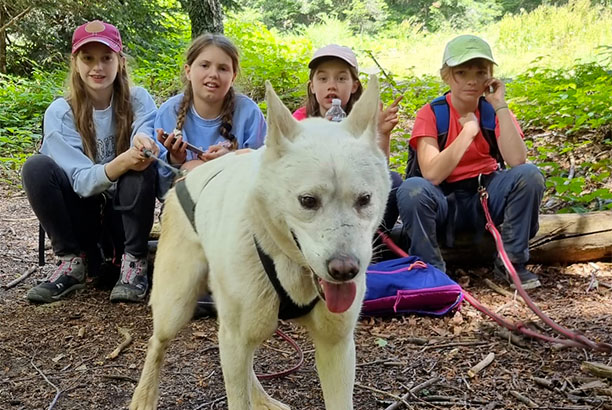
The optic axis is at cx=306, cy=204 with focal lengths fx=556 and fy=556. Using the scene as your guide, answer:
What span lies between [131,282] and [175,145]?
42.4 inches

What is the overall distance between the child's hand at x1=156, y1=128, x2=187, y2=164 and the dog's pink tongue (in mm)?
1742

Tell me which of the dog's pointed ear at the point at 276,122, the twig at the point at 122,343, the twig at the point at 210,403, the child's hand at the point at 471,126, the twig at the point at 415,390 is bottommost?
the twig at the point at 210,403

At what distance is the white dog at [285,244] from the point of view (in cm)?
168

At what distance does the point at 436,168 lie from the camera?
363 centimetres

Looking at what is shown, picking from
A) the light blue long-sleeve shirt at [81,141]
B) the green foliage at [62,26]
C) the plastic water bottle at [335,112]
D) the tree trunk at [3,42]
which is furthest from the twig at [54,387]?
the tree trunk at [3,42]

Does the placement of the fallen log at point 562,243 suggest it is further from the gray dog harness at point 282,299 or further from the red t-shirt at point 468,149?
the gray dog harness at point 282,299

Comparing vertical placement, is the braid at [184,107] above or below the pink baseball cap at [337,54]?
below

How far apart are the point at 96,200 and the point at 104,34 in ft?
3.77

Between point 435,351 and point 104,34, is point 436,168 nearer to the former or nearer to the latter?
point 435,351

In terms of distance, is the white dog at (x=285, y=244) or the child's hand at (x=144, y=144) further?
the child's hand at (x=144, y=144)

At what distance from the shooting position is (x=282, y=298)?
Result: 1.98 metres

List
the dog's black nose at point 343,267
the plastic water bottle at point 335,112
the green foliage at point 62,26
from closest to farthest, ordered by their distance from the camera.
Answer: the dog's black nose at point 343,267 → the plastic water bottle at point 335,112 → the green foliage at point 62,26

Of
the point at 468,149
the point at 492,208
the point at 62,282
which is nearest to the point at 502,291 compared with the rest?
the point at 492,208

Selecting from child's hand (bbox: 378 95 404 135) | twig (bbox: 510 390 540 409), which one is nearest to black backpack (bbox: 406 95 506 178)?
child's hand (bbox: 378 95 404 135)
